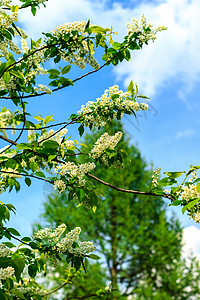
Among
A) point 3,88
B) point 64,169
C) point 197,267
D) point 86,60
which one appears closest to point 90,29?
point 86,60

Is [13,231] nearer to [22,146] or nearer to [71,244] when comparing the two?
[71,244]

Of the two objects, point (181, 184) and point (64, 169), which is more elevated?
point (64, 169)

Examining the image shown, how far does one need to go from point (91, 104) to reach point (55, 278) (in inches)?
384

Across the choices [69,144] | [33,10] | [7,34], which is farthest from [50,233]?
[33,10]

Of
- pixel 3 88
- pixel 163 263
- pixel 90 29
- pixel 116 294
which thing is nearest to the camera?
pixel 90 29

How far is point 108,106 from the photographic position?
2.85m

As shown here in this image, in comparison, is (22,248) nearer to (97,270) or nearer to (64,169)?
(64,169)

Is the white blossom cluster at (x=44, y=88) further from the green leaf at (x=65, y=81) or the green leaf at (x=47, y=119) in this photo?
the green leaf at (x=47, y=119)

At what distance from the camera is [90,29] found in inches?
99.9

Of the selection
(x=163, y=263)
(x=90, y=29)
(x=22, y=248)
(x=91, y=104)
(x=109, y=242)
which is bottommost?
(x=22, y=248)

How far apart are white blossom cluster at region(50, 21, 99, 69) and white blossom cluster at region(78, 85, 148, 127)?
30 centimetres

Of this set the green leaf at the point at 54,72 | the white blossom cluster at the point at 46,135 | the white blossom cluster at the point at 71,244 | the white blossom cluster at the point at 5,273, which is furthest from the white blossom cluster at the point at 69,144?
the white blossom cluster at the point at 5,273

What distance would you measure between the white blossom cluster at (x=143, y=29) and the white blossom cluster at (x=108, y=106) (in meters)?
0.50

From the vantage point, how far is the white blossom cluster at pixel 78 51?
8.39 feet
